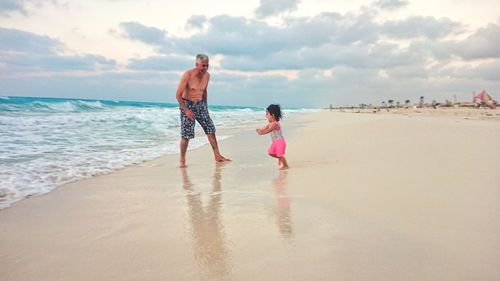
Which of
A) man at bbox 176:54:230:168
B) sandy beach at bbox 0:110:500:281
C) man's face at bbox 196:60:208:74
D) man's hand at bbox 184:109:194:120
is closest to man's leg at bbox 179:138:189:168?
man at bbox 176:54:230:168

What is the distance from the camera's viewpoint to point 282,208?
280 cm

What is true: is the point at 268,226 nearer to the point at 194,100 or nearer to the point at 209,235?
the point at 209,235

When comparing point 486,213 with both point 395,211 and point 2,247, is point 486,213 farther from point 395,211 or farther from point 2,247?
point 2,247

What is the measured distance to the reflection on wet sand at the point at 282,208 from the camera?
229 cm

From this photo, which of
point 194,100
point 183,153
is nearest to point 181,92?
point 194,100

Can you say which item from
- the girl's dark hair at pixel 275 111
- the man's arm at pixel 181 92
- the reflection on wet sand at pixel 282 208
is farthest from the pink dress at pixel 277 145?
the man's arm at pixel 181 92

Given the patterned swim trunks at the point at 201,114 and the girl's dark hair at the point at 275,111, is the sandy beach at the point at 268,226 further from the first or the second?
the patterned swim trunks at the point at 201,114

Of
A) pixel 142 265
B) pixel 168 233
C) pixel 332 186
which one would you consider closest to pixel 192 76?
pixel 332 186

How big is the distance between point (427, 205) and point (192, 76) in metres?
4.26

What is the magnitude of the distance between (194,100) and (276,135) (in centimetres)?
178

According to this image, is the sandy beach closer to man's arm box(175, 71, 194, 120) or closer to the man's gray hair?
man's arm box(175, 71, 194, 120)

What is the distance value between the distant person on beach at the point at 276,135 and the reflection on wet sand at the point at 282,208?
0.78 m

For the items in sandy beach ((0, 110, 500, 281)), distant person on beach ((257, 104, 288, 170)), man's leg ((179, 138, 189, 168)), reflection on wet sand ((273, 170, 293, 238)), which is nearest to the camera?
sandy beach ((0, 110, 500, 281))

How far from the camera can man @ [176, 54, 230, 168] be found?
19.7 feet
